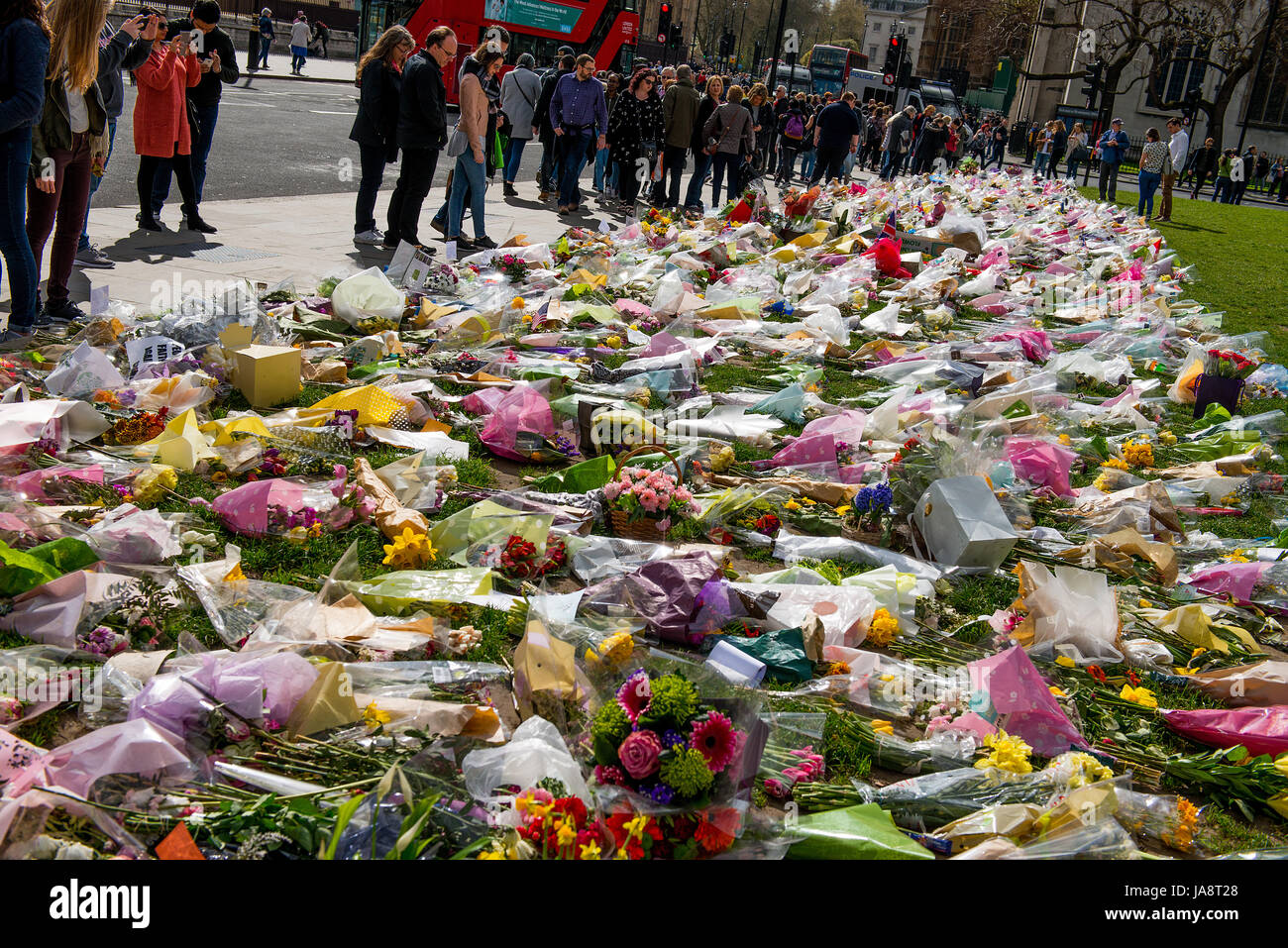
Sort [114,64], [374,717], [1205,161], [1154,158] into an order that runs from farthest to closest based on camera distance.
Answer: [1205,161] < [1154,158] < [114,64] < [374,717]

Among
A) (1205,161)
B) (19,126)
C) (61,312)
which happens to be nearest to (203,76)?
(61,312)

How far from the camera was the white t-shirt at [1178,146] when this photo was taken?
17.7 metres

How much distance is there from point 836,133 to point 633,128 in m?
3.99

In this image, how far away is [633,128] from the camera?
12523mm

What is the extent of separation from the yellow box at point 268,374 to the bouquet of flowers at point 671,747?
320 centimetres

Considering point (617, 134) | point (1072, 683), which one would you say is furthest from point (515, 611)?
point (617, 134)

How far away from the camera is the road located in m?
9.80

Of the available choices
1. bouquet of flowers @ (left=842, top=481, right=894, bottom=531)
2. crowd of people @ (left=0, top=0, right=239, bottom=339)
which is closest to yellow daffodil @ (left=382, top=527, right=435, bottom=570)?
bouquet of flowers @ (left=842, top=481, right=894, bottom=531)

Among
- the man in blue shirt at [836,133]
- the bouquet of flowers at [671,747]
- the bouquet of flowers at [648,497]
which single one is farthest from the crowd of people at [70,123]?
the man in blue shirt at [836,133]

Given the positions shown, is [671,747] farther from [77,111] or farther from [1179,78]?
[1179,78]

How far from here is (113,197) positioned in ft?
28.4

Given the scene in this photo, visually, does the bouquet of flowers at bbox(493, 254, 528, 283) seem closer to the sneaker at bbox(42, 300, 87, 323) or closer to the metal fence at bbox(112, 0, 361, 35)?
the sneaker at bbox(42, 300, 87, 323)

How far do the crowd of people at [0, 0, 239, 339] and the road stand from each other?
103 centimetres
